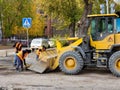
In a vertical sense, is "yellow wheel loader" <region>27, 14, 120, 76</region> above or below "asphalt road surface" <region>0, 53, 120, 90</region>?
above

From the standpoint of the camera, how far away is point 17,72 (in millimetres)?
18250

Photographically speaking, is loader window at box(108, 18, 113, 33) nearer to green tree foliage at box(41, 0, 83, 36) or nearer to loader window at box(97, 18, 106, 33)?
loader window at box(97, 18, 106, 33)

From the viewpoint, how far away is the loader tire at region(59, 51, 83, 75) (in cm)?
1720

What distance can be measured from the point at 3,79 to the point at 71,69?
3.44 metres

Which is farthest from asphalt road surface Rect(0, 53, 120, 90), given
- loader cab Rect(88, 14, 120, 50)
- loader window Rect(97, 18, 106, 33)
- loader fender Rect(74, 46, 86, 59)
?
Answer: loader window Rect(97, 18, 106, 33)

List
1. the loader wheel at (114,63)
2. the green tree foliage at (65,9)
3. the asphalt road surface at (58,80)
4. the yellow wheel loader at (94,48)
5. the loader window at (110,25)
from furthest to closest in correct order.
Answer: the green tree foliage at (65,9) → the loader window at (110,25) → the yellow wheel loader at (94,48) → the loader wheel at (114,63) → the asphalt road surface at (58,80)

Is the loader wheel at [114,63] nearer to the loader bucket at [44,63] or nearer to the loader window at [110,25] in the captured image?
the loader window at [110,25]

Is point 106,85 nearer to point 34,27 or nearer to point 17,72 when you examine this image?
point 17,72

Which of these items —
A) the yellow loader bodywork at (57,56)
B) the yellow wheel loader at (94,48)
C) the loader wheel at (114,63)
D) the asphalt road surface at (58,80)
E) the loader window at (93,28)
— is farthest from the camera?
the yellow loader bodywork at (57,56)

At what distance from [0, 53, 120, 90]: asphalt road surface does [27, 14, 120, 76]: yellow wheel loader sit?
19.0 inches

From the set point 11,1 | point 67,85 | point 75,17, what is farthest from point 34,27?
point 67,85

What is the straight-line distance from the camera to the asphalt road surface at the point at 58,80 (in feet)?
43.9

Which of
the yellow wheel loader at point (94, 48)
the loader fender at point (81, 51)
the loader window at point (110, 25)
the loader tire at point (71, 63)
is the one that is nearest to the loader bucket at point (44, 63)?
the yellow wheel loader at point (94, 48)

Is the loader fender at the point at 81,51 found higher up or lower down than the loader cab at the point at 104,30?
lower down
